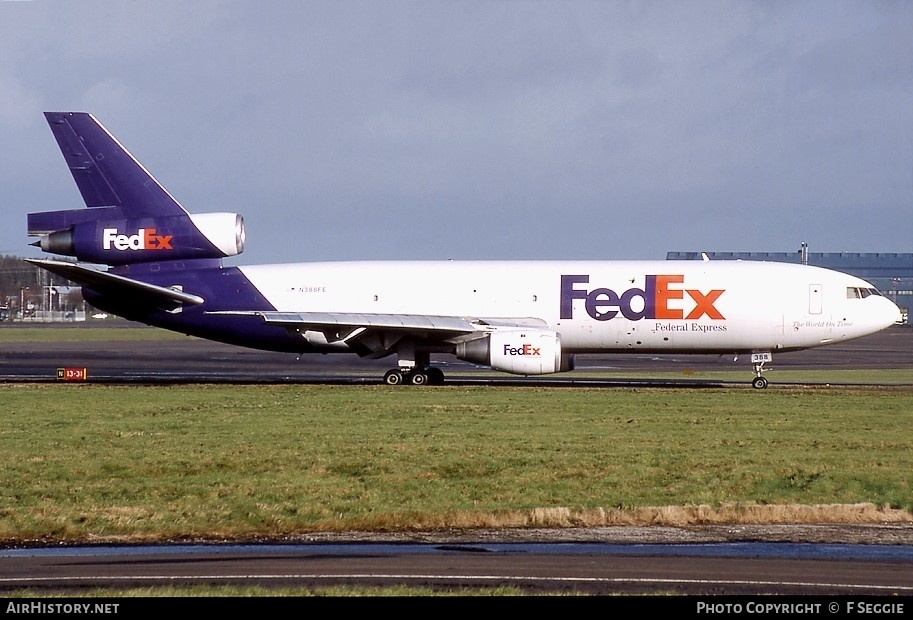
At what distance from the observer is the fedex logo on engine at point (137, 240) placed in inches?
1535

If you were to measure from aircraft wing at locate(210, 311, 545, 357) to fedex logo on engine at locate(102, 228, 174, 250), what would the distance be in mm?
3315

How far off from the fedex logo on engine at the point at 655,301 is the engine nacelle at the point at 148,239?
13.5 m

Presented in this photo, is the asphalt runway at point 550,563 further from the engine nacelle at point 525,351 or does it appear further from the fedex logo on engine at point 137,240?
the fedex logo on engine at point 137,240

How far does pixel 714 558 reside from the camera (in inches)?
513

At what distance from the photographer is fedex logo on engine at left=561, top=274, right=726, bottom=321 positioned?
3734 cm

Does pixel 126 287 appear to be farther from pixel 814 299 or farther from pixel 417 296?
pixel 814 299

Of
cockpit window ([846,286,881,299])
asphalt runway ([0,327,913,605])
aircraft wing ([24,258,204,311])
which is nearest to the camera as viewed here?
asphalt runway ([0,327,913,605])

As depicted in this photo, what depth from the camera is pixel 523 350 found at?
118ft

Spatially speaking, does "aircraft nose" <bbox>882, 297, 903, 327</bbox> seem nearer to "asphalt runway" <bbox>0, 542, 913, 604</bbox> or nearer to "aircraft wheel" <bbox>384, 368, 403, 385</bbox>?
"aircraft wheel" <bbox>384, 368, 403, 385</bbox>

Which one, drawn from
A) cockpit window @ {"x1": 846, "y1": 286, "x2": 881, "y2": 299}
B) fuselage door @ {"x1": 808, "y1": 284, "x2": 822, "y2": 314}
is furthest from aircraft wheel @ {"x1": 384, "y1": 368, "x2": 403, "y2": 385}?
cockpit window @ {"x1": 846, "y1": 286, "x2": 881, "y2": 299}

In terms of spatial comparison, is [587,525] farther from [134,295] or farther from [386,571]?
[134,295]

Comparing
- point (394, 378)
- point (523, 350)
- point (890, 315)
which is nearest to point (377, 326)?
point (394, 378)

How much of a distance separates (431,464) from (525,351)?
15.7m
